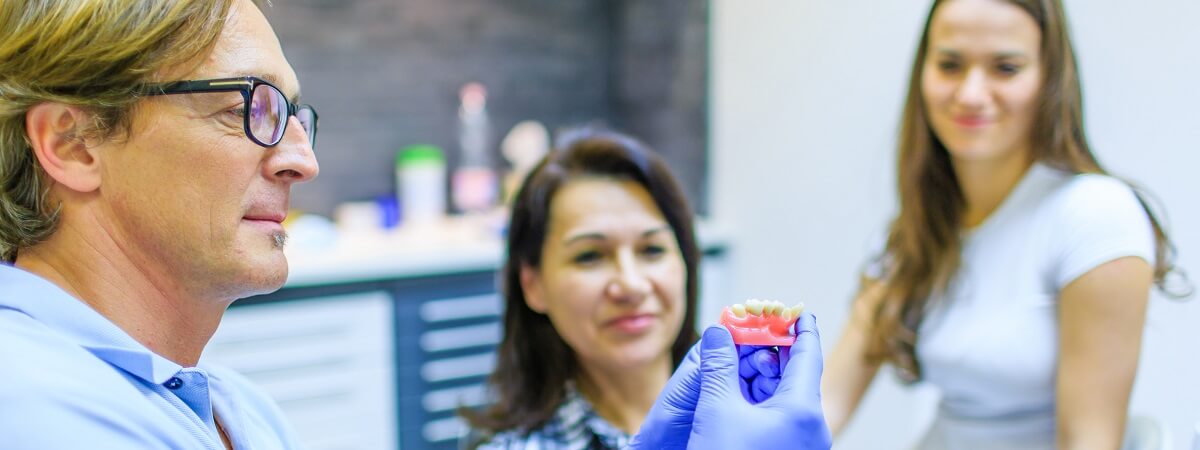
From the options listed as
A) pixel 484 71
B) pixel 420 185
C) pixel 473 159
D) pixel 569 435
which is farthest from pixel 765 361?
pixel 484 71

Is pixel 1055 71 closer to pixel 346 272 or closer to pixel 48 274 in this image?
pixel 48 274

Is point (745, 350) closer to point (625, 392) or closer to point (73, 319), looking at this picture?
point (625, 392)

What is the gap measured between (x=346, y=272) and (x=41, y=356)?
1.75m

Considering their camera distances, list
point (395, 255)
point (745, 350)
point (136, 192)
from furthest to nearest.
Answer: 1. point (395, 255)
2. point (745, 350)
3. point (136, 192)

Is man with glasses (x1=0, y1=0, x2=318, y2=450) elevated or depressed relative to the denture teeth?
elevated

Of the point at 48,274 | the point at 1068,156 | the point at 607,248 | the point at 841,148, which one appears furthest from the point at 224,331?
the point at 1068,156

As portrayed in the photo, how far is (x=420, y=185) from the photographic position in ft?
10.2

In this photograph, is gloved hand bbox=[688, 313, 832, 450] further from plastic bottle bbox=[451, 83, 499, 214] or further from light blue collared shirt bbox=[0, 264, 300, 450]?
plastic bottle bbox=[451, 83, 499, 214]

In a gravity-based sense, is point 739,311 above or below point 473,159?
below

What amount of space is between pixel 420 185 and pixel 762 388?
2310 mm

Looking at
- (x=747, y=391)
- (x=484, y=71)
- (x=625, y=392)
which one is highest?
(x=484, y=71)

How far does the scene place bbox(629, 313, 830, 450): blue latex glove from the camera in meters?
0.85

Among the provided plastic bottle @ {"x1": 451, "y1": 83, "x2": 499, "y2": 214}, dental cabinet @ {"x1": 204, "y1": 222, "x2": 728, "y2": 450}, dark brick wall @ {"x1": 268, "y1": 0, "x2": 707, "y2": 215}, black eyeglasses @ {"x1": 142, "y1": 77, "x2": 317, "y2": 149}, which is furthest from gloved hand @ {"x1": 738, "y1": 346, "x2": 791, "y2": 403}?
plastic bottle @ {"x1": 451, "y1": 83, "x2": 499, "y2": 214}

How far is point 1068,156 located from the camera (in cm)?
145
